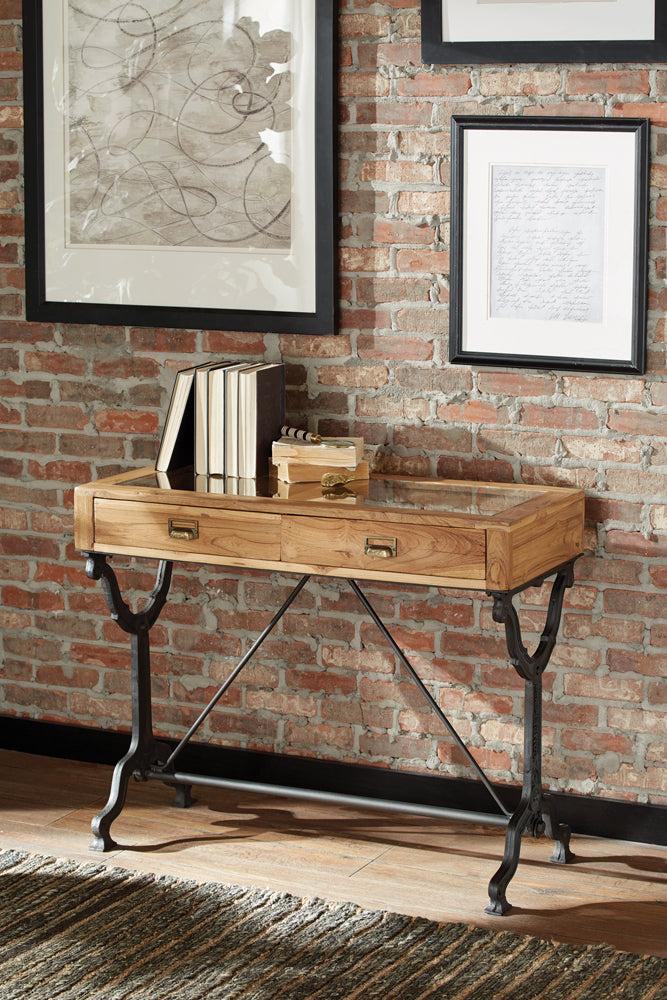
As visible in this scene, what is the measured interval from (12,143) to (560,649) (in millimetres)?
2019

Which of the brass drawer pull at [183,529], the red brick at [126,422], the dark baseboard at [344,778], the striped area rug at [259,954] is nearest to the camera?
the striped area rug at [259,954]

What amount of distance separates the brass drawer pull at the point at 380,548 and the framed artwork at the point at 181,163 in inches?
29.1

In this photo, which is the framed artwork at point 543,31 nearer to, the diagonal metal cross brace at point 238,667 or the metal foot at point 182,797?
the diagonal metal cross brace at point 238,667

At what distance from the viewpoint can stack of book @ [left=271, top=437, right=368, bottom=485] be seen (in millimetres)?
3361

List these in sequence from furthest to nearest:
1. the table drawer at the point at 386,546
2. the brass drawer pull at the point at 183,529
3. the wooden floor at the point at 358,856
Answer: the brass drawer pull at the point at 183,529, the wooden floor at the point at 358,856, the table drawer at the point at 386,546

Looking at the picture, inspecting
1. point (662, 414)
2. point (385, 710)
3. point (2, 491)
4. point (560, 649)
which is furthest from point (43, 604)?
point (662, 414)

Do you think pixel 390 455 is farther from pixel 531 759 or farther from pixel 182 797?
pixel 182 797

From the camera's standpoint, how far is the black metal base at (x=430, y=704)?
10.4 feet

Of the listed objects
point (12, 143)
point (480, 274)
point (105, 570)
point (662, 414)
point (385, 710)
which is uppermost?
point (12, 143)

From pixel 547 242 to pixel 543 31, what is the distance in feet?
1.59

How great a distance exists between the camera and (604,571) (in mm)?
3451

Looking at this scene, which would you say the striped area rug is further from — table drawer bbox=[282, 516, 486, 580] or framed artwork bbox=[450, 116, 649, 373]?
framed artwork bbox=[450, 116, 649, 373]

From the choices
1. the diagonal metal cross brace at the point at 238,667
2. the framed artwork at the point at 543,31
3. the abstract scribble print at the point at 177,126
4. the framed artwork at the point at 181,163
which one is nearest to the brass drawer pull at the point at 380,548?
the diagonal metal cross brace at the point at 238,667

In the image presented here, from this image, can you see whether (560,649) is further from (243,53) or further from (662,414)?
(243,53)
